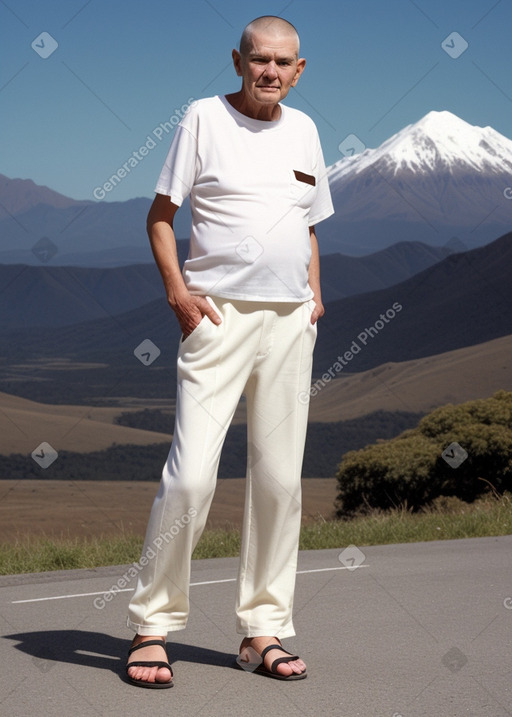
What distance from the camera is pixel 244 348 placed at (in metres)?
3.75

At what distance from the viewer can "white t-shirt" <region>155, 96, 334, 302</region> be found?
3732mm

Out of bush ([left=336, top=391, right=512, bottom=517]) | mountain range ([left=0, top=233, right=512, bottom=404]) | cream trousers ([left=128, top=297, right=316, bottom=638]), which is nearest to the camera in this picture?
cream trousers ([left=128, top=297, right=316, bottom=638])

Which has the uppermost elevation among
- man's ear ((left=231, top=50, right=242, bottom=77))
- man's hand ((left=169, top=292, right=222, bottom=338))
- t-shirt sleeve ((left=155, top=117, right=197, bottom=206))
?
man's ear ((left=231, top=50, right=242, bottom=77))

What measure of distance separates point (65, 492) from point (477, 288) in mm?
142225

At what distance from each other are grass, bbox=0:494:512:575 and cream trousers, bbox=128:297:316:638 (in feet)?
12.1

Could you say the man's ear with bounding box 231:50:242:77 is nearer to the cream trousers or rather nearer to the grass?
the cream trousers

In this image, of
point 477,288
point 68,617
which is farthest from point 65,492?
point 477,288

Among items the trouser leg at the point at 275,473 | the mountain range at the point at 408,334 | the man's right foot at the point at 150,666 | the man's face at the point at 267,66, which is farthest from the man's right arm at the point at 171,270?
the mountain range at the point at 408,334

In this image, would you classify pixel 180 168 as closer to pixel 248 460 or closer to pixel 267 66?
pixel 267 66

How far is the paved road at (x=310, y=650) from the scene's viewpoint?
140 inches

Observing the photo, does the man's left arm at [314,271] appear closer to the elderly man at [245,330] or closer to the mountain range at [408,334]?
the elderly man at [245,330]

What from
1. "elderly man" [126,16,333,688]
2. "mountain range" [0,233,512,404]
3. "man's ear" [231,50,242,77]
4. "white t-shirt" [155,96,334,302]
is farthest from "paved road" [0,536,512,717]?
"mountain range" [0,233,512,404]

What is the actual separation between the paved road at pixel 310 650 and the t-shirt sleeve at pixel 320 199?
1.67 m

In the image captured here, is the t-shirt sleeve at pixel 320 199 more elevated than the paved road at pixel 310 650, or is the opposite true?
the t-shirt sleeve at pixel 320 199
